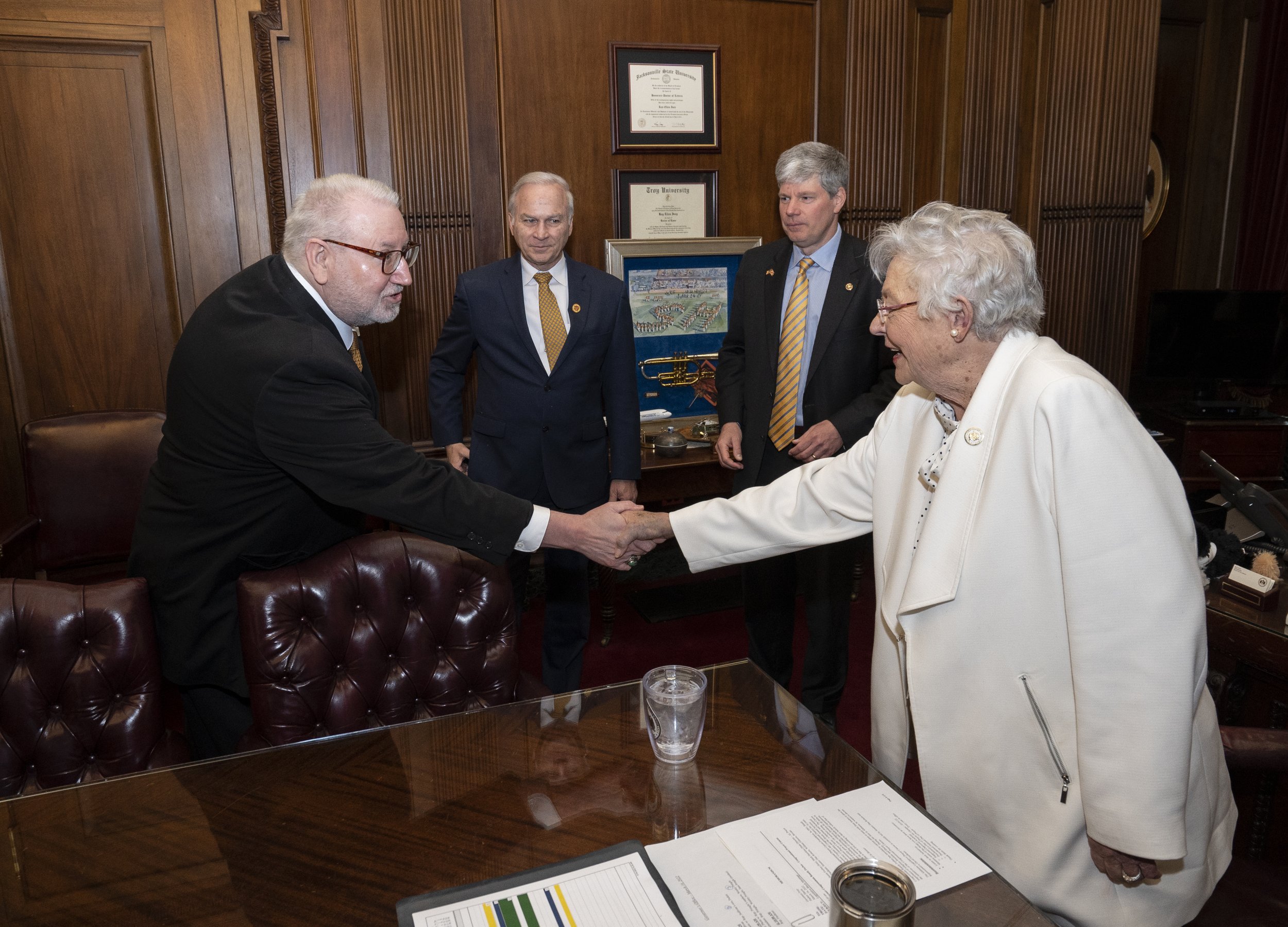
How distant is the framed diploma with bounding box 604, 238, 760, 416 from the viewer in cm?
415

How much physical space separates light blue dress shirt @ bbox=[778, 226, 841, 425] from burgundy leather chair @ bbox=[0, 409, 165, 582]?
87.3 inches

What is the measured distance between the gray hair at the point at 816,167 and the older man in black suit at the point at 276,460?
1498 millimetres

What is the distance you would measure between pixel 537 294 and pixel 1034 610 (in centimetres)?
227

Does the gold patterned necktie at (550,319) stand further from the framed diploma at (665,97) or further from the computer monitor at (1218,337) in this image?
the computer monitor at (1218,337)

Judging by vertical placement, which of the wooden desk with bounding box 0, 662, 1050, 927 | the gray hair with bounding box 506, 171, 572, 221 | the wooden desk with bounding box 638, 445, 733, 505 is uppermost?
the gray hair with bounding box 506, 171, 572, 221

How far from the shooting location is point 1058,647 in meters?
1.55

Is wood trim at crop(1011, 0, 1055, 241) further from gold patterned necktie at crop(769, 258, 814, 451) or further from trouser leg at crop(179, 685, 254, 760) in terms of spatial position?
trouser leg at crop(179, 685, 254, 760)

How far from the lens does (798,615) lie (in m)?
4.49

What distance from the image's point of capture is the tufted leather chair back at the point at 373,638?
1858 millimetres

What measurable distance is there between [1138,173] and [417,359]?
148 inches

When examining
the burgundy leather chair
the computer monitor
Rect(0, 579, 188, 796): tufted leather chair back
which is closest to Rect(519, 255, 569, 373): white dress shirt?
the burgundy leather chair

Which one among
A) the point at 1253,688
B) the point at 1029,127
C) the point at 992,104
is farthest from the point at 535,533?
the point at 1029,127

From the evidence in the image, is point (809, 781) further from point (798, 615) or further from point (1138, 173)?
A: point (1138, 173)

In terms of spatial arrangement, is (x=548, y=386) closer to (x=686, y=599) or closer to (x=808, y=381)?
(x=808, y=381)
